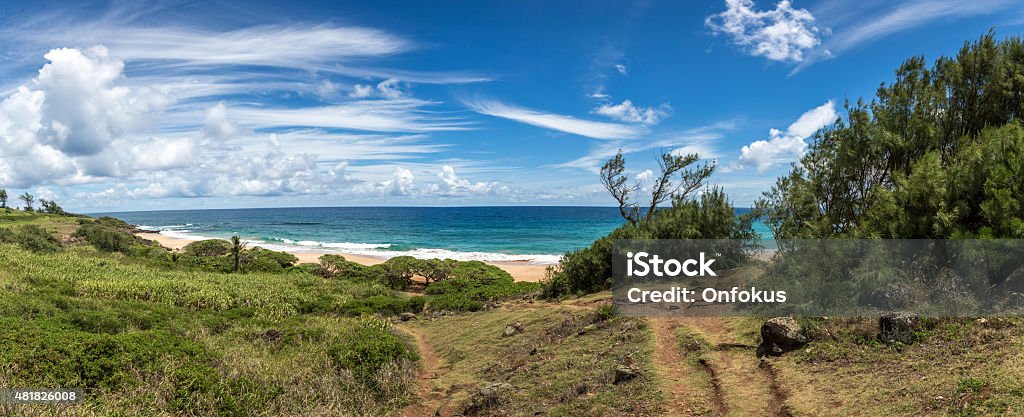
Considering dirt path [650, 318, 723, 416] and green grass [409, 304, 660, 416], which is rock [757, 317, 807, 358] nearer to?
dirt path [650, 318, 723, 416]

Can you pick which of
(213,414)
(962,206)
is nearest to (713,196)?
(962,206)

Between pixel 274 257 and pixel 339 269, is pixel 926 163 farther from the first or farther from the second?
pixel 274 257

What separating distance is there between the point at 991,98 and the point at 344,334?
1755 cm

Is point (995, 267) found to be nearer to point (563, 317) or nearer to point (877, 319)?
point (877, 319)

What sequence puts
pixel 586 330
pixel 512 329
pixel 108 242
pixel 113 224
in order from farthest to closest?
pixel 113 224, pixel 108 242, pixel 512 329, pixel 586 330

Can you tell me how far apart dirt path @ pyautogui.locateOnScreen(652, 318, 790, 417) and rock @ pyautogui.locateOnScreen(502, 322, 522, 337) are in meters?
4.51

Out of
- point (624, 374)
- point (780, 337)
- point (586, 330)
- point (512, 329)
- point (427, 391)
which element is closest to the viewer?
point (624, 374)

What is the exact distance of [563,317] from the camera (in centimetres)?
1443

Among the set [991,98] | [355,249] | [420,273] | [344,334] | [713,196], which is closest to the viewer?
[991,98]

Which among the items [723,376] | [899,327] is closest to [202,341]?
[723,376]

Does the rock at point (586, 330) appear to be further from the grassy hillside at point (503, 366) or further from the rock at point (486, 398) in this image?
the rock at point (486, 398)

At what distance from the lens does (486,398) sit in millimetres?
9125

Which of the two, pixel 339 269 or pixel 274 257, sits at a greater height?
pixel 274 257

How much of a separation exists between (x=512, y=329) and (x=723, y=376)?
7.02 meters
